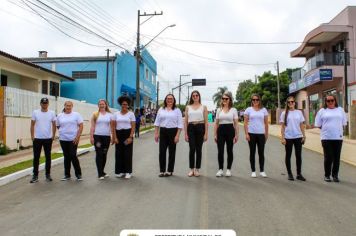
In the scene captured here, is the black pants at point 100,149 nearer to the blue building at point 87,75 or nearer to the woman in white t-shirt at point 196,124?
the woman in white t-shirt at point 196,124

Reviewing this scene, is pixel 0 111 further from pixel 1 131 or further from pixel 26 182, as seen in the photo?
pixel 26 182

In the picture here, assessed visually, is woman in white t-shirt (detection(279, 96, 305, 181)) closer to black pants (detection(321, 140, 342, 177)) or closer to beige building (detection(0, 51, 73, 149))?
black pants (detection(321, 140, 342, 177))

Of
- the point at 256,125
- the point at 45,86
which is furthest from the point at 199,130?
the point at 45,86

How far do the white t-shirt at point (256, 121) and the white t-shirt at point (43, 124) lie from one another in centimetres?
404

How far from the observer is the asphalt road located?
17.2ft

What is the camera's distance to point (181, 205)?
632 cm

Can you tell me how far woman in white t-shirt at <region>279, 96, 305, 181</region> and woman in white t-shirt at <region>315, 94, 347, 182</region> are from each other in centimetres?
44

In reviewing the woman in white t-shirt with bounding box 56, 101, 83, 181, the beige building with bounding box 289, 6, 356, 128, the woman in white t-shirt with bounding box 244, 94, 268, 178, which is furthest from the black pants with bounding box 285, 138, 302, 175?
the beige building with bounding box 289, 6, 356, 128

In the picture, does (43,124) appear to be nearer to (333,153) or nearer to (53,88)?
(333,153)

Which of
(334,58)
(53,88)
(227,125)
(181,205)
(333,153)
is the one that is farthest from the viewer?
(53,88)

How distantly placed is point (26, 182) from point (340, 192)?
20.1 ft

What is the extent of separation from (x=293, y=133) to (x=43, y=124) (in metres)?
5.04

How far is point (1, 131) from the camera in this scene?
48.0 feet

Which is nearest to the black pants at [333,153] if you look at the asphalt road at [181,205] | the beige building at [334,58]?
the asphalt road at [181,205]
